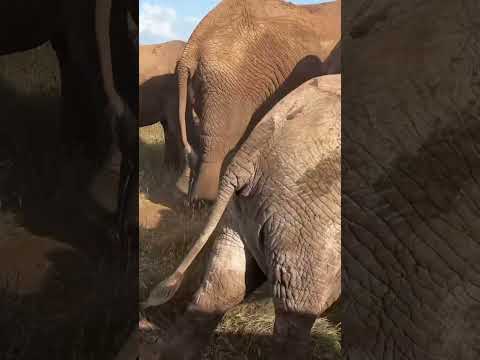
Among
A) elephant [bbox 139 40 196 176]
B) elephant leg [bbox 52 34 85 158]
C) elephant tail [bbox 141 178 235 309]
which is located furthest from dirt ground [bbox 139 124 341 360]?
elephant leg [bbox 52 34 85 158]

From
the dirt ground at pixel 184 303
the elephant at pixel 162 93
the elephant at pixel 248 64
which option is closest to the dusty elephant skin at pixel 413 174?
the dirt ground at pixel 184 303

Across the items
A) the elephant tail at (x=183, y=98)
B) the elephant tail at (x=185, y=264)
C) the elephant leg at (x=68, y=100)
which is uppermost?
the elephant leg at (x=68, y=100)

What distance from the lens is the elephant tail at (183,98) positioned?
4000 mm

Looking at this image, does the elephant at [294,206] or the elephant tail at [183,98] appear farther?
the elephant tail at [183,98]

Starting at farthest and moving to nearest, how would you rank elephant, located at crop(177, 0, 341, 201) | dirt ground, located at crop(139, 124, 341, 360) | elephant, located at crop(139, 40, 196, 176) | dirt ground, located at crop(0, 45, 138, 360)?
elephant, located at crop(139, 40, 196, 176), elephant, located at crop(177, 0, 341, 201), dirt ground, located at crop(139, 124, 341, 360), dirt ground, located at crop(0, 45, 138, 360)

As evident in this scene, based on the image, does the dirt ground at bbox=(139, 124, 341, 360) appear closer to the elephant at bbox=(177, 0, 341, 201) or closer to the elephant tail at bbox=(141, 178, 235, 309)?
the elephant at bbox=(177, 0, 341, 201)

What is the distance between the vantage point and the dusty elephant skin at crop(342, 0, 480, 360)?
687 millimetres

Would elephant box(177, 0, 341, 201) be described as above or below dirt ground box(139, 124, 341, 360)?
above

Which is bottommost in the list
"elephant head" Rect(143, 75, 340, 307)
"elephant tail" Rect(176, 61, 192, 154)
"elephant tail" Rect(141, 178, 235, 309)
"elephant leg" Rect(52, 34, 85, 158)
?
"elephant tail" Rect(176, 61, 192, 154)

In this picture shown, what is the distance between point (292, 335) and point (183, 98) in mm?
2559

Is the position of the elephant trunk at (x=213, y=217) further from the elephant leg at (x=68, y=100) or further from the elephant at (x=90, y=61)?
the elephant leg at (x=68, y=100)

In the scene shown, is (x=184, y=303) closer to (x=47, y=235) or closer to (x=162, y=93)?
(x=47, y=235)

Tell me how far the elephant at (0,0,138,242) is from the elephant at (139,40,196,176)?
183 inches

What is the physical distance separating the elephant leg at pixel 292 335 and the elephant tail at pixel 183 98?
7.51ft
